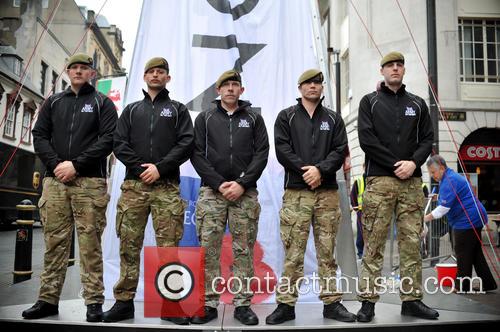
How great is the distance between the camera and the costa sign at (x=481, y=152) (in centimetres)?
1525

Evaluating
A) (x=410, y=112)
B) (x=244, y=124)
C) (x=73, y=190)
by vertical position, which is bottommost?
(x=73, y=190)

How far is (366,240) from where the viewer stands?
4012 millimetres

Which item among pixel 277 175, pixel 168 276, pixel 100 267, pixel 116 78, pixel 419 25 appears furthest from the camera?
pixel 419 25

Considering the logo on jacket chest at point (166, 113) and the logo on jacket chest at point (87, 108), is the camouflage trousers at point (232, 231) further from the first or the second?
the logo on jacket chest at point (87, 108)

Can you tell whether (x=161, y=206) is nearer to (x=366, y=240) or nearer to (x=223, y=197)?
(x=223, y=197)

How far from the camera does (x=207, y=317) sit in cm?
374

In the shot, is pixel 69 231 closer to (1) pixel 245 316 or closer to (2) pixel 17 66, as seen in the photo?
(1) pixel 245 316

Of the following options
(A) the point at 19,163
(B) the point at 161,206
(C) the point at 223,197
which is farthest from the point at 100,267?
(A) the point at 19,163

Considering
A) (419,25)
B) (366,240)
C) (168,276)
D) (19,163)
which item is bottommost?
(168,276)

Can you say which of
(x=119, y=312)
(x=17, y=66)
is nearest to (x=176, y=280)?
(x=119, y=312)

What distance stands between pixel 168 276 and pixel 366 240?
172 centimetres

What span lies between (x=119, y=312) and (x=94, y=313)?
0.19m

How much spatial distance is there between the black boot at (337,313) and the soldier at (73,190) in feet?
6.14

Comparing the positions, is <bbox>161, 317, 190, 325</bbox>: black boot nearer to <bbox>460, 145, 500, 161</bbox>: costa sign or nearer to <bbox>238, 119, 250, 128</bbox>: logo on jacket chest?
<bbox>238, 119, 250, 128</bbox>: logo on jacket chest
